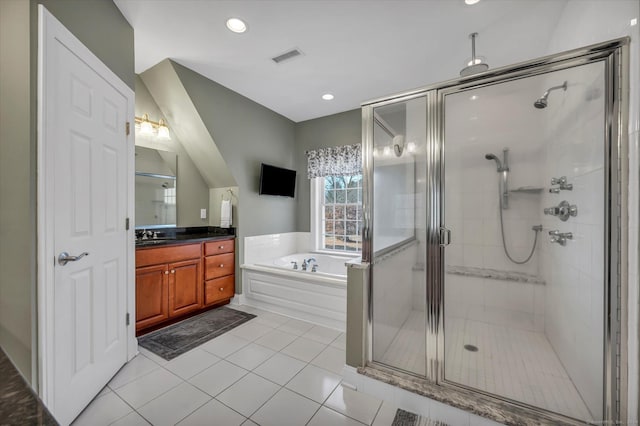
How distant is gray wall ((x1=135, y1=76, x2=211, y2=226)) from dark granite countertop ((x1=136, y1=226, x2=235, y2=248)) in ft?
0.30

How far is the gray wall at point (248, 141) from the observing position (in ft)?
9.26

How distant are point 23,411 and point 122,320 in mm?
1764

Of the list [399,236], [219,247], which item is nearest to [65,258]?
[219,247]

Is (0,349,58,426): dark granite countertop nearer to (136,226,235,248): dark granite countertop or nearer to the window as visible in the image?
(136,226,235,248): dark granite countertop

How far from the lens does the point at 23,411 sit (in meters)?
0.43

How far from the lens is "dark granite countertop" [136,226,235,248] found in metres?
2.61

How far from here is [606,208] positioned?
120cm

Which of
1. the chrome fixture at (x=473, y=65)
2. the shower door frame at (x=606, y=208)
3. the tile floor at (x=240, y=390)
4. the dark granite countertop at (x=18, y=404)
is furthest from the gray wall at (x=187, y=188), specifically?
the chrome fixture at (x=473, y=65)

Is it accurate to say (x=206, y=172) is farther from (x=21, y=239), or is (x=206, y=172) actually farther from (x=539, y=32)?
(x=539, y=32)

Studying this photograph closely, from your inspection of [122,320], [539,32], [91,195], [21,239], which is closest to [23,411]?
[21,239]

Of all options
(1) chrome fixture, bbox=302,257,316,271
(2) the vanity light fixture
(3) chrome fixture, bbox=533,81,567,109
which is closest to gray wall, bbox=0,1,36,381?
(2) the vanity light fixture

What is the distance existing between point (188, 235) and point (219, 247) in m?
0.47

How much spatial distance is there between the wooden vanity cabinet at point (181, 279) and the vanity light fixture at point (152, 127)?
1.38 m

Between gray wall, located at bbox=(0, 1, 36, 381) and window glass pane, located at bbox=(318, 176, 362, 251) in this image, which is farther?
window glass pane, located at bbox=(318, 176, 362, 251)
